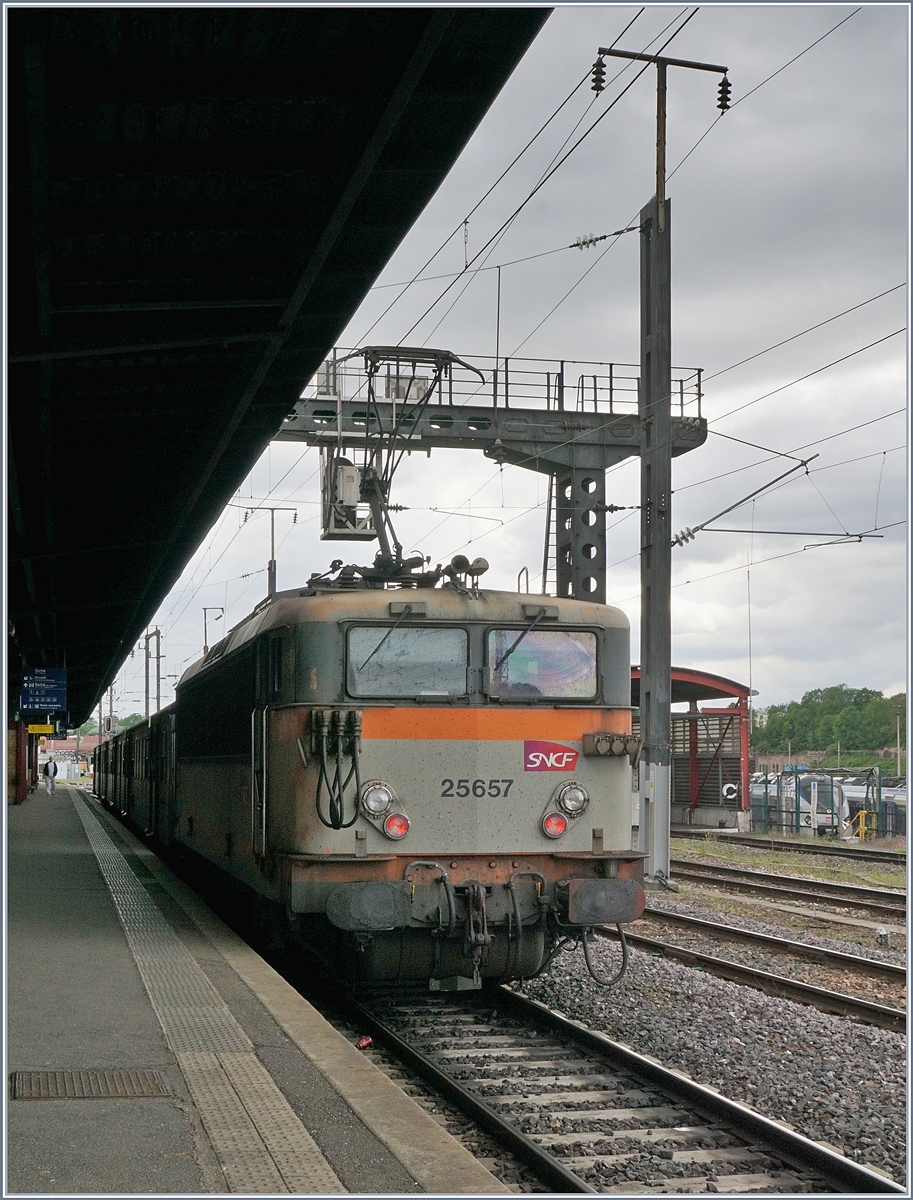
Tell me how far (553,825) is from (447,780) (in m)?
0.80

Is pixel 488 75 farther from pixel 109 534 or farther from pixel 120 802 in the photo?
pixel 120 802

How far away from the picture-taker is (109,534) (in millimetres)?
16703

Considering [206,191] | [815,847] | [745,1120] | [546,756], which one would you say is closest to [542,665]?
[546,756]

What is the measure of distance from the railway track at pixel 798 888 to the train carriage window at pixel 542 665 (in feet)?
25.9

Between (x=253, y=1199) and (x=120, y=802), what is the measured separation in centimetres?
3221

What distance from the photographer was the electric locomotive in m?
8.16

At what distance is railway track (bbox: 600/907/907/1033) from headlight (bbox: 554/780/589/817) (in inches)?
102

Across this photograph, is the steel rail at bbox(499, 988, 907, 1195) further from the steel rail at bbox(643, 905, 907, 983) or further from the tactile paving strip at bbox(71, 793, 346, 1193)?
the steel rail at bbox(643, 905, 907, 983)

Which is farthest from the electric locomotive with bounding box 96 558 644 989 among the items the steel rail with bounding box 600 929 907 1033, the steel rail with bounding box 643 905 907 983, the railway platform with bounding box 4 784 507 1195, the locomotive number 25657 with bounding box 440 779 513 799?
the steel rail with bounding box 643 905 907 983

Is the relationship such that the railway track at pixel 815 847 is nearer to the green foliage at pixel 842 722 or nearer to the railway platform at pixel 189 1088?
the railway platform at pixel 189 1088

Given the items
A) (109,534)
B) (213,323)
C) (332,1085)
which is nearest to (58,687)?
(109,534)

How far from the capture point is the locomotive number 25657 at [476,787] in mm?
8375

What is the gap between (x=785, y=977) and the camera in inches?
413

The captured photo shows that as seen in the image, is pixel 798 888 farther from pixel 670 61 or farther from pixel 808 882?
pixel 670 61
